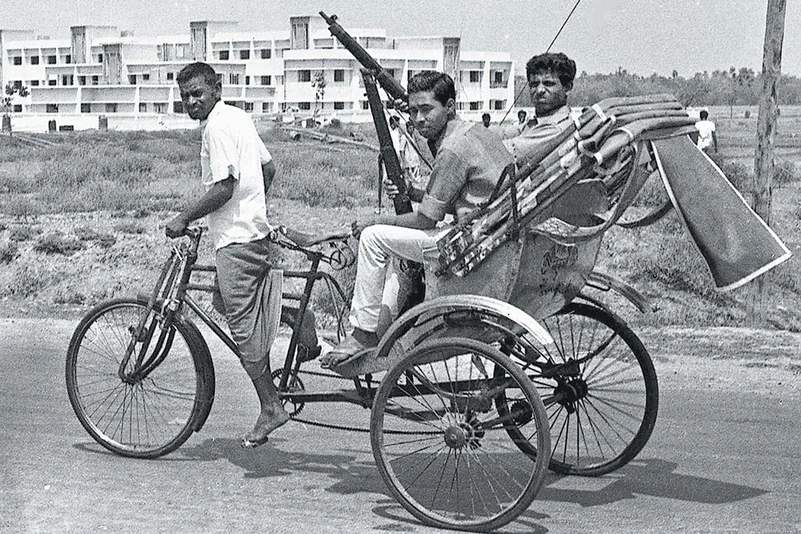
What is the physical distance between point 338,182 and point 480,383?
16.6m

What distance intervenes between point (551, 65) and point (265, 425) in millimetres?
2302

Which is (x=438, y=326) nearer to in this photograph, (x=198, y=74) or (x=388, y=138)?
(x=388, y=138)

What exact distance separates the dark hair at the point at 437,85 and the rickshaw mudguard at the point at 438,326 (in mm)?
898

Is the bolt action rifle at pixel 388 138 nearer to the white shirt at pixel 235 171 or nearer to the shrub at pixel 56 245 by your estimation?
the white shirt at pixel 235 171

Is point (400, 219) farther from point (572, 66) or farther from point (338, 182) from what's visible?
point (338, 182)

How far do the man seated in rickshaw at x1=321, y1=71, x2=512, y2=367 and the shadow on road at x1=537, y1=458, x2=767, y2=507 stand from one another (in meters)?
1.15

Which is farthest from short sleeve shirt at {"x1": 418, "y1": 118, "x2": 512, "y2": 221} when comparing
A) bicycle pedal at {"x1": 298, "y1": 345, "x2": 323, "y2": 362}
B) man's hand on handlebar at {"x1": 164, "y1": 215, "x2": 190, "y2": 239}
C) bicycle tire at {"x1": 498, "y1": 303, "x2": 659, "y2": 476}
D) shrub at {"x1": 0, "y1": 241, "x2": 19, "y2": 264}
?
shrub at {"x1": 0, "y1": 241, "x2": 19, "y2": 264}

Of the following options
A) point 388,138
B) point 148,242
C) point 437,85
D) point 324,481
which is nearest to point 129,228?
point 148,242

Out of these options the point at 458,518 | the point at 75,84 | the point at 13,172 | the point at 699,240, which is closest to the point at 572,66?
the point at 699,240

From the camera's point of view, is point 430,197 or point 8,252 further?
point 8,252

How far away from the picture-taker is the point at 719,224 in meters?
4.84

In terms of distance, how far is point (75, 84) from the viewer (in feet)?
311

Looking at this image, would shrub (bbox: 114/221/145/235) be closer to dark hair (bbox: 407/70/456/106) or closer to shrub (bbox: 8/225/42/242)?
shrub (bbox: 8/225/42/242)

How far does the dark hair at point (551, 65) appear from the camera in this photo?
6348mm
